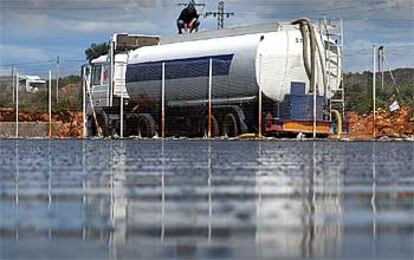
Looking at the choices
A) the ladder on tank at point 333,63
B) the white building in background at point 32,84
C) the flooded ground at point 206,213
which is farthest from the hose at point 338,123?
the flooded ground at point 206,213

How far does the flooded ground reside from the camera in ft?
11.4

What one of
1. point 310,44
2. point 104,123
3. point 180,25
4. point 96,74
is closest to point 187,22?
point 180,25

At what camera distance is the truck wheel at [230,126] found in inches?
885

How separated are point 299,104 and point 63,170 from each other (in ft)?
46.7

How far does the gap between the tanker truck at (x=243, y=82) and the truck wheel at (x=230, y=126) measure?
0.02 m

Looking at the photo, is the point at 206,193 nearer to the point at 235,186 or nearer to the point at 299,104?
the point at 235,186

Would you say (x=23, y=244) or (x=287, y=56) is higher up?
(x=287, y=56)

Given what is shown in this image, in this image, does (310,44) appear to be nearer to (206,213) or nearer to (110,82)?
(110,82)

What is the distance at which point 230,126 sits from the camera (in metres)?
22.7

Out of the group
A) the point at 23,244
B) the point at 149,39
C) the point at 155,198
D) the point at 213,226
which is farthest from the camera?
the point at 149,39

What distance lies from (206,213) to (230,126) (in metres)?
18.1

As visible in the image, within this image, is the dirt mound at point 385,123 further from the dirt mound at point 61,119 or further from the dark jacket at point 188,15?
the dirt mound at point 61,119

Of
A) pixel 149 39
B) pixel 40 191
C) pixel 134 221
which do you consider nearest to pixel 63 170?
pixel 40 191

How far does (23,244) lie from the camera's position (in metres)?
3.58
